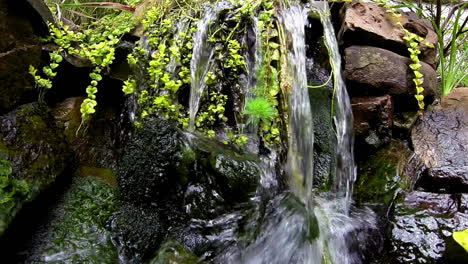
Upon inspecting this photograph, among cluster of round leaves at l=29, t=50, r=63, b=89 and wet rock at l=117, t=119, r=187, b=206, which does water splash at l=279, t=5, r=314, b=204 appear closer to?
wet rock at l=117, t=119, r=187, b=206

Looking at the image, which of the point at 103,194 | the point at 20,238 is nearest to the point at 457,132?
the point at 103,194

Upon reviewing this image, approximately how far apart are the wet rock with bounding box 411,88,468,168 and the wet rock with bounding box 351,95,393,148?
0.31 meters

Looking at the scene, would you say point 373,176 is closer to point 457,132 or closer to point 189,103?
point 457,132

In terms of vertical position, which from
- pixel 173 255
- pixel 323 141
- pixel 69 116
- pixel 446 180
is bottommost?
pixel 173 255

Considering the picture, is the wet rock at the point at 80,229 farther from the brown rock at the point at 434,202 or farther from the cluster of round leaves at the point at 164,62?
the brown rock at the point at 434,202

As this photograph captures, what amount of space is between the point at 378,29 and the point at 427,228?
1.85 m

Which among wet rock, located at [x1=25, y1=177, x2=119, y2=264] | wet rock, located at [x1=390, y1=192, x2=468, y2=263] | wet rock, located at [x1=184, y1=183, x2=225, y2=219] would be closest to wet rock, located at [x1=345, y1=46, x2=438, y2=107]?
wet rock, located at [x1=390, y1=192, x2=468, y2=263]

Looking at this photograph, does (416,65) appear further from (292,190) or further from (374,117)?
(292,190)

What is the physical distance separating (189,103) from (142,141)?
528mm

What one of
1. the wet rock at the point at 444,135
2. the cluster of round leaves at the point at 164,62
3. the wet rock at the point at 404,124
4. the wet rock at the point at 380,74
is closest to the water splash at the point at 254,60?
the cluster of round leaves at the point at 164,62

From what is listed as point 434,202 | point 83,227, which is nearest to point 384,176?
point 434,202

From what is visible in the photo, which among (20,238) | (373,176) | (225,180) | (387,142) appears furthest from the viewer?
(387,142)

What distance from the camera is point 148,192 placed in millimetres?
2270

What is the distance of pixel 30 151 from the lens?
2154mm
